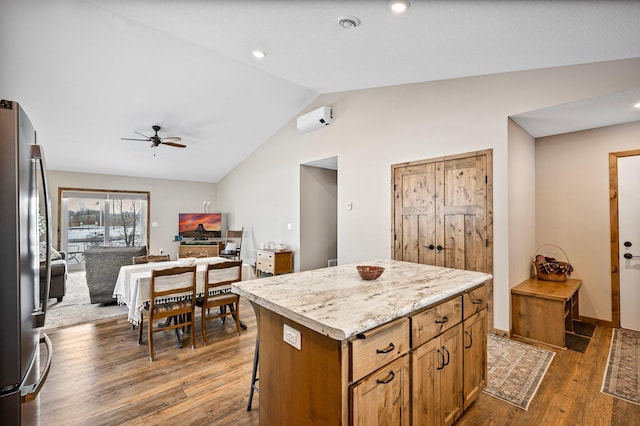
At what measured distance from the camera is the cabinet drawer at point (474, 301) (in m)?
1.97

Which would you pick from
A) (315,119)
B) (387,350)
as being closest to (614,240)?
(387,350)

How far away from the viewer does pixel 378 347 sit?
4.48ft

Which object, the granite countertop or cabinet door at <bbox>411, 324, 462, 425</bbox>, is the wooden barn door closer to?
the granite countertop

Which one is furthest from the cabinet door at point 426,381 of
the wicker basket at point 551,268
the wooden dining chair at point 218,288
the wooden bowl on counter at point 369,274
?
the wicker basket at point 551,268

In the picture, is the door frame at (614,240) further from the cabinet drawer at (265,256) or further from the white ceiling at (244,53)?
the cabinet drawer at (265,256)


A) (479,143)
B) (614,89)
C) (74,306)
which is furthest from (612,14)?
(74,306)

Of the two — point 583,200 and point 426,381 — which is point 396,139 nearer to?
point 583,200

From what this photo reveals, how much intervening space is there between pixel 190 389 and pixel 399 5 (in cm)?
327

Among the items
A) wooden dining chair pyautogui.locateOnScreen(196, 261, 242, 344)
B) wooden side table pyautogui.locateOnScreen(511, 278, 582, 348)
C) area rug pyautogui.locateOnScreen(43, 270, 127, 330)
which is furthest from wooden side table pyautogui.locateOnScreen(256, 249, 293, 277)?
wooden side table pyautogui.locateOnScreen(511, 278, 582, 348)

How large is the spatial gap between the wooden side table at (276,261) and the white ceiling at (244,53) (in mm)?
2697

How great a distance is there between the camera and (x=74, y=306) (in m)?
4.48

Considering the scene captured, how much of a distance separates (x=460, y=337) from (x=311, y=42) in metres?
2.81

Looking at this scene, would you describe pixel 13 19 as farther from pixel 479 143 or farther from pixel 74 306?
pixel 479 143

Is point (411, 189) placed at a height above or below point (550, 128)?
below
